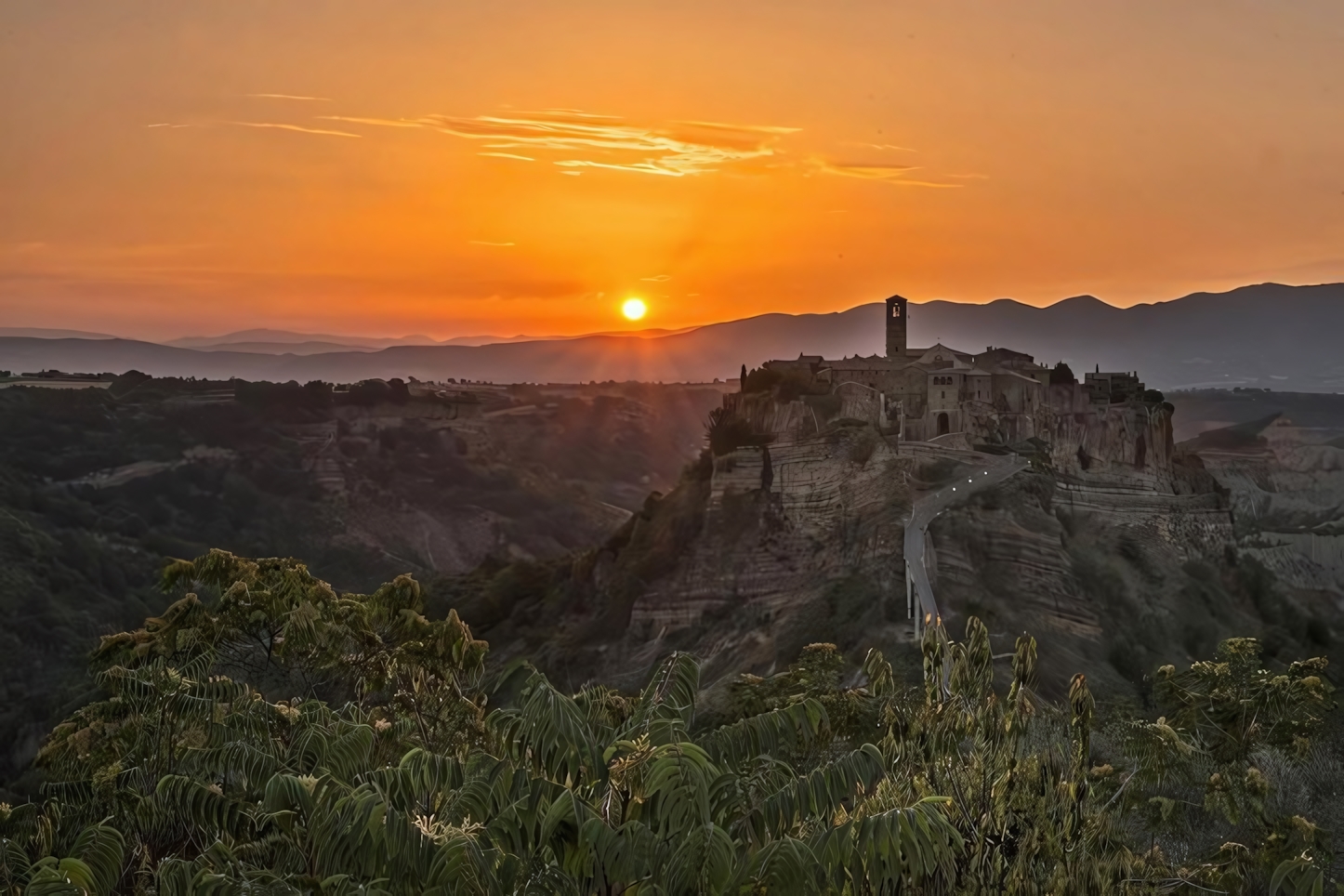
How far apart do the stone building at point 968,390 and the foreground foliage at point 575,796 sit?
45.8m

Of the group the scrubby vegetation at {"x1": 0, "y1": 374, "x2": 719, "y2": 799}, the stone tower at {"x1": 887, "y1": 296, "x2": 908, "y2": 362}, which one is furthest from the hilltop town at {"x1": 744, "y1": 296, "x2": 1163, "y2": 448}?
the scrubby vegetation at {"x1": 0, "y1": 374, "x2": 719, "y2": 799}

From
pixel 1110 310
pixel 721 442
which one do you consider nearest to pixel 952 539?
pixel 721 442

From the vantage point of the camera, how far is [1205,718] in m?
15.9

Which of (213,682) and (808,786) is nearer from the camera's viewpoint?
(808,786)

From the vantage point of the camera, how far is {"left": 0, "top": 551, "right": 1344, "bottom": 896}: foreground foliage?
6801 millimetres

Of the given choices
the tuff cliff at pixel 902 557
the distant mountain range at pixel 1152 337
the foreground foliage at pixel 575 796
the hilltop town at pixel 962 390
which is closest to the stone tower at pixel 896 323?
the hilltop town at pixel 962 390

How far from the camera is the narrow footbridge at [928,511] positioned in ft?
136

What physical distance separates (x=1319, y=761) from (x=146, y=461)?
3920 inches

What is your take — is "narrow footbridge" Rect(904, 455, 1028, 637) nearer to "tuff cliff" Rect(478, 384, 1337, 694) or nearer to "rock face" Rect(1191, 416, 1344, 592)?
"tuff cliff" Rect(478, 384, 1337, 694)

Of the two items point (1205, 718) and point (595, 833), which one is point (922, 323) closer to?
point (1205, 718)

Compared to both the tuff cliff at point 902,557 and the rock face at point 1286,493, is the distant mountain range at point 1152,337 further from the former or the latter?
the tuff cliff at point 902,557

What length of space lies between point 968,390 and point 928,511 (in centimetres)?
1479

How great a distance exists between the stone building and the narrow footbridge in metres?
4.13

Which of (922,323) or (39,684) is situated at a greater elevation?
(922,323)
